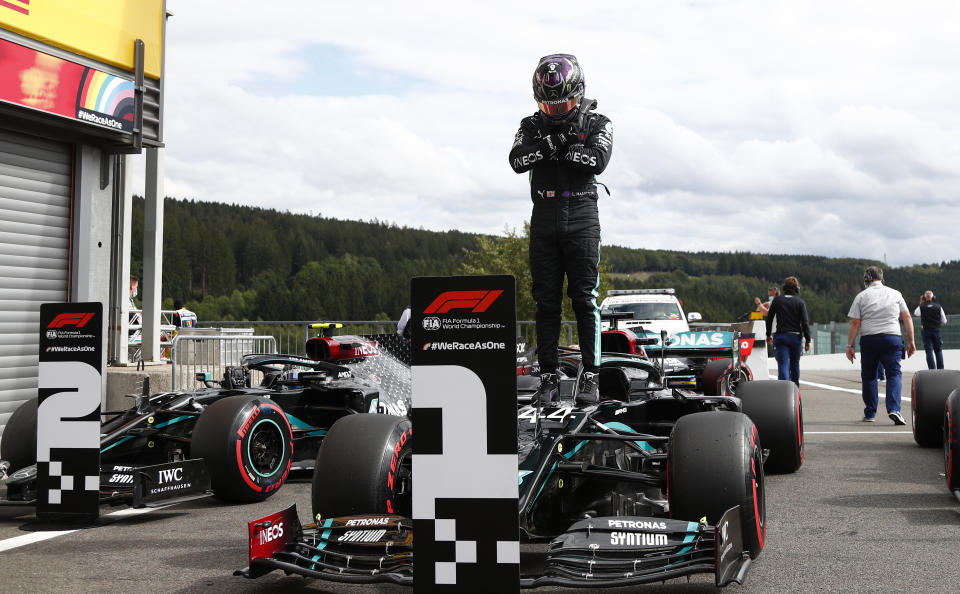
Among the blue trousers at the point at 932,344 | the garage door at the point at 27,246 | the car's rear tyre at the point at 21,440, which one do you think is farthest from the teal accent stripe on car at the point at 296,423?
the blue trousers at the point at 932,344

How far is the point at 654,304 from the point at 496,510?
17.6 m

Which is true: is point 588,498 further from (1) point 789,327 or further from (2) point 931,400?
(1) point 789,327

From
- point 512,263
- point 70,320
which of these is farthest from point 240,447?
point 512,263

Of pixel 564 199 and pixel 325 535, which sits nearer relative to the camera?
pixel 325 535

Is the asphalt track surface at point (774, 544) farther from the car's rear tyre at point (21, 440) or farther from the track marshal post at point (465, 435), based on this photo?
the track marshal post at point (465, 435)

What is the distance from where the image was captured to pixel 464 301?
3279mm

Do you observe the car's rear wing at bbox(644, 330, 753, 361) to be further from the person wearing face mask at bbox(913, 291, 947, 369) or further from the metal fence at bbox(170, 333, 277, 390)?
the person wearing face mask at bbox(913, 291, 947, 369)

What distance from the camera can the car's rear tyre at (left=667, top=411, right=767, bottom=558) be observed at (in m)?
4.08

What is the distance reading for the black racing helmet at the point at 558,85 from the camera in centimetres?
541

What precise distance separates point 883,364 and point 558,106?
6789 millimetres

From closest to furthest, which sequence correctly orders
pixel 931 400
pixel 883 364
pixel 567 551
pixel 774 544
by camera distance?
pixel 567 551 < pixel 774 544 < pixel 931 400 < pixel 883 364

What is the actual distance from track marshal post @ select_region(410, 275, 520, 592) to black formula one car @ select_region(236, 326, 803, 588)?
0.28 metres

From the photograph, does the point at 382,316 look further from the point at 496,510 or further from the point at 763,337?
the point at 496,510

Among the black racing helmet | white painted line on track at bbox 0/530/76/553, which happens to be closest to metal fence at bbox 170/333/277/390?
white painted line on track at bbox 0/530/76/553
